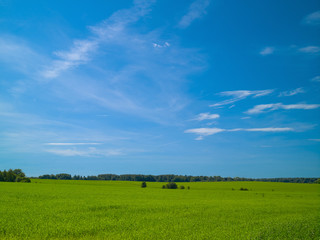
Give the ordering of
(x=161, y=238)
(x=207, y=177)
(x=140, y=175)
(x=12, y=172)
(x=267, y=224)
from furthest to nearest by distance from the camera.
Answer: (x=207, y=177) → (x=140, y=175) → (x=12, y=172) → (x=267, y=224) → (x=161, y=238)

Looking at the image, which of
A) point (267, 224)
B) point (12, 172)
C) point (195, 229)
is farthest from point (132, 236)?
point (12, 172)

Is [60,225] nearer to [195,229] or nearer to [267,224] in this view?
[195,229]

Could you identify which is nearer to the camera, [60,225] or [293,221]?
[60,225]

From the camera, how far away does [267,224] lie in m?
16.3

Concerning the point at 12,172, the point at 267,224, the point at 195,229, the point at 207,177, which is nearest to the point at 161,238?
the point at 195,229

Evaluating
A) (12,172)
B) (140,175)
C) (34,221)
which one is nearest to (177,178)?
(140,175)

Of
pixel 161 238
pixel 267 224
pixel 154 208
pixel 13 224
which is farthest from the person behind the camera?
pixel 154 208

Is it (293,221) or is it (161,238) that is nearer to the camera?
(161,238)

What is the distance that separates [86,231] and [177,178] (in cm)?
13792

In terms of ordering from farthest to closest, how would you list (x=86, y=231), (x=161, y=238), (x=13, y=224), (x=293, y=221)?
(x=293, y=221) < (x=13, y=224) < (x=86, y=231) < (x=161, y=238)

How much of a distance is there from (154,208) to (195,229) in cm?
935

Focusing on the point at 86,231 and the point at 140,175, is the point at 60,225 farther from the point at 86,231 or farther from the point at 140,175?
the point at 140,175

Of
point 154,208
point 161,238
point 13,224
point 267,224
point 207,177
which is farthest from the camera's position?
point 207,177

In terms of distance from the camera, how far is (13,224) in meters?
14.1
